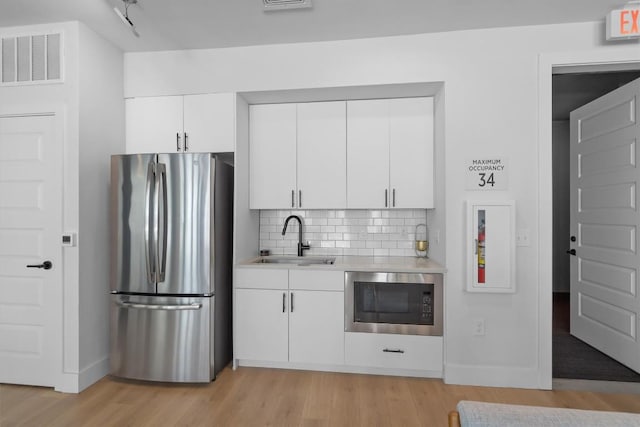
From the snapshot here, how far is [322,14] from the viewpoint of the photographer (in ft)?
8.63

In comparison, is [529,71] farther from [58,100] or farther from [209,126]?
[58,100]

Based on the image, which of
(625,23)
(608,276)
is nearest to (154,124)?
(625,23)

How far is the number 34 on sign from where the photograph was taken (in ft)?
9.28

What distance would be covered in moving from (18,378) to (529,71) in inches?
184

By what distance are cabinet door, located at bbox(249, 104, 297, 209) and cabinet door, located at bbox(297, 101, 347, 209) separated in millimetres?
79

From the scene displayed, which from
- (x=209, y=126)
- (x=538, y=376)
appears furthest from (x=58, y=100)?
(x=538, y=376)

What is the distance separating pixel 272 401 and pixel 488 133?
2.61m

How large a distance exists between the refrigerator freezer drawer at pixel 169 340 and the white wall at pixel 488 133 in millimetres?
1932

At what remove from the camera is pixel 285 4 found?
2.47m

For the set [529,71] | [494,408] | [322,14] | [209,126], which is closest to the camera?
[494,408]

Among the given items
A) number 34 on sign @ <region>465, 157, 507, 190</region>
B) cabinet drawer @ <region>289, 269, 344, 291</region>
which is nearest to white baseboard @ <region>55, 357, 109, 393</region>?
cabinet drawer @ <region>289, 269, 344, 291</region>

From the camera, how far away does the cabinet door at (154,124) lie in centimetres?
325

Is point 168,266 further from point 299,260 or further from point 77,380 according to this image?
point 299,260

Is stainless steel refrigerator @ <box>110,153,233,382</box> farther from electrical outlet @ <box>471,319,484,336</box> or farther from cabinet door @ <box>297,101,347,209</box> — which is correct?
electrical outlet @ <box>471,319,484,336</box>
